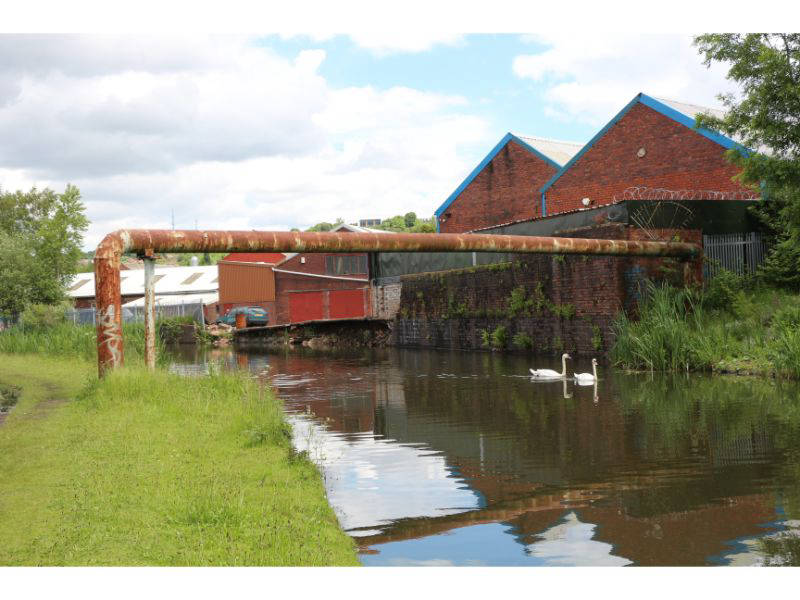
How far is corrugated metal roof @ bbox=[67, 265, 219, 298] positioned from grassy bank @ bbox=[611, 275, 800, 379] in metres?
39.5

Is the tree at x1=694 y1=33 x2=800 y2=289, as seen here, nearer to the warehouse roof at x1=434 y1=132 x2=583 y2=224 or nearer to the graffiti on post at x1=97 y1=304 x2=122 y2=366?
the graffiti on post at x1=97 y1=304 x2=122 y2=366

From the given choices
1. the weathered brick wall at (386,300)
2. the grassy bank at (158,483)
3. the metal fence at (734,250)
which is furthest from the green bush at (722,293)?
the weathered brick wall at (386,300)

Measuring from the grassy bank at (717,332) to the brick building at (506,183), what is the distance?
14461 mm

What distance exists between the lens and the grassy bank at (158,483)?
4.79 m

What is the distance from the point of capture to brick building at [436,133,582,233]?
106 ft

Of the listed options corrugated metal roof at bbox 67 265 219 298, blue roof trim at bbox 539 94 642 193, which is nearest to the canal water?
blue roof trim at bbox 539 94 642 193

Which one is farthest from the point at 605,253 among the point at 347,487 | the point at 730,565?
the point at 730,565

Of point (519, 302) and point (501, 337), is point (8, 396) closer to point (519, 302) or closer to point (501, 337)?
point (519, 302)

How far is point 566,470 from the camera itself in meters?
7.67

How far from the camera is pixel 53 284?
3120 centimetres

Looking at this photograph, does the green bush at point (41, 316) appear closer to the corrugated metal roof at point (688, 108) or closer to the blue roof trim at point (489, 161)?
the blue roof trim at point (489, 161)

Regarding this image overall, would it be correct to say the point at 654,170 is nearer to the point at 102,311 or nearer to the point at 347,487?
the point at 102,311

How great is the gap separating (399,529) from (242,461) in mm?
2098

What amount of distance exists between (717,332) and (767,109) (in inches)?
181
